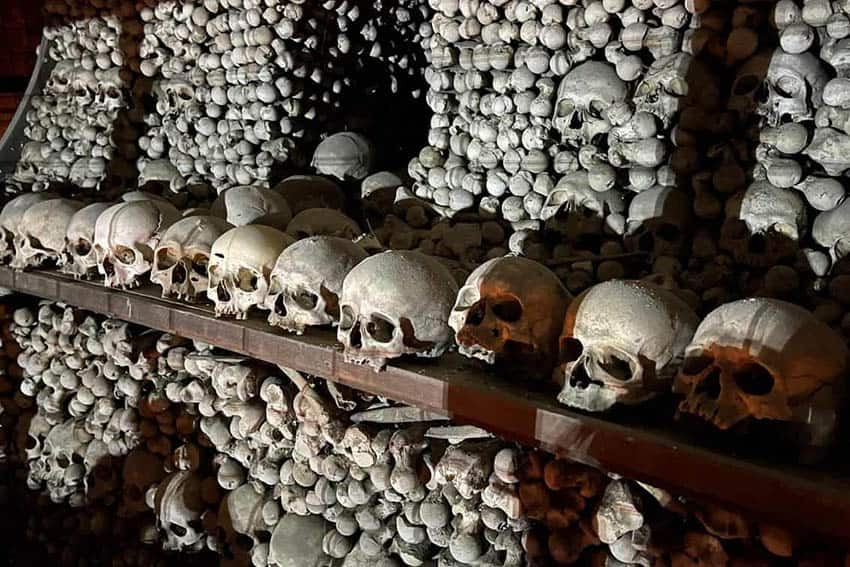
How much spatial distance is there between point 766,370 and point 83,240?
2064 millimetres

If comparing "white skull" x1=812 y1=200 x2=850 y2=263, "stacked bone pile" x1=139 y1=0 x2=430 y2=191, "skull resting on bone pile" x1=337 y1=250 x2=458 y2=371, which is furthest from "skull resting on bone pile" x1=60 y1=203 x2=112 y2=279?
"white skull" x1=812 y1=200 x2=850 y2=263

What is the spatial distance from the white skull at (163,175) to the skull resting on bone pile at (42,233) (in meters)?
0.48

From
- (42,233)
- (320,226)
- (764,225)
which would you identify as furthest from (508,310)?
(42,233)

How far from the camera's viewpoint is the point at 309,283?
1.71m

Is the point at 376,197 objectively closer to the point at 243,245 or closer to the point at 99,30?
the point at 243,245

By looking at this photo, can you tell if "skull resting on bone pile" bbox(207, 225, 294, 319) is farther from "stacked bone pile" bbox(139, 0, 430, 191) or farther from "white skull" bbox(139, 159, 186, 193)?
"white skull" bbox(139, 159, 186, 193)

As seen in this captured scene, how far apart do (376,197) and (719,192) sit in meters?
1.18

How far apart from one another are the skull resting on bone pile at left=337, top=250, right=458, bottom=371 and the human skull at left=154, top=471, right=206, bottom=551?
109 centimetres

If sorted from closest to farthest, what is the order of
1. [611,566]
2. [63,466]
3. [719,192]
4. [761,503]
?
[761,503], [611,566], [719,192], [63,466]

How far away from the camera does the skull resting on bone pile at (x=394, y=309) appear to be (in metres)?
1.52

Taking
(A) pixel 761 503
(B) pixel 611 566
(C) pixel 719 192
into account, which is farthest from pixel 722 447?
(C) pixel 719 192

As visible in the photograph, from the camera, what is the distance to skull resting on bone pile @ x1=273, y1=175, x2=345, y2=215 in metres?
2.49

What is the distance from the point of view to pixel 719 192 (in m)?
1.74

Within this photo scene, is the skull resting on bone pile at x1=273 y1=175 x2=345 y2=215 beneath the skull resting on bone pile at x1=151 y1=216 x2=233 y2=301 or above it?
above
